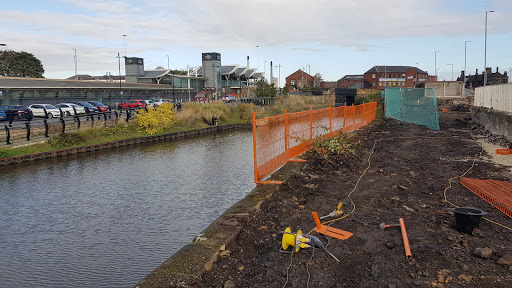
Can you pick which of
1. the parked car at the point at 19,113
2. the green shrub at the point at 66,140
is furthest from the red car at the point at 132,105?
the green shrub at the point at 66,140

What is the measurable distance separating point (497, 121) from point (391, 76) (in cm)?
9812

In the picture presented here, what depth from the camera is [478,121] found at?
79.8 ft

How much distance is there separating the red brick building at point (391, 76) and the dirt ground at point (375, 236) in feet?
344

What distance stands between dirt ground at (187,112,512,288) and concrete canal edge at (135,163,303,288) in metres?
0.13

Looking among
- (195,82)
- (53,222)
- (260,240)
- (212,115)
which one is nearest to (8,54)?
(195,82)

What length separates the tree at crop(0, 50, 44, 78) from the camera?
3027 inches

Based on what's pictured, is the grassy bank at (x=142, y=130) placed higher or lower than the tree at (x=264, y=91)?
lower

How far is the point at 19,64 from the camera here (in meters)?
80.1

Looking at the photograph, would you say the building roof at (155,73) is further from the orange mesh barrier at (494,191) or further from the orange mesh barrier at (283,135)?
the orange mesh barrier at (494,191)

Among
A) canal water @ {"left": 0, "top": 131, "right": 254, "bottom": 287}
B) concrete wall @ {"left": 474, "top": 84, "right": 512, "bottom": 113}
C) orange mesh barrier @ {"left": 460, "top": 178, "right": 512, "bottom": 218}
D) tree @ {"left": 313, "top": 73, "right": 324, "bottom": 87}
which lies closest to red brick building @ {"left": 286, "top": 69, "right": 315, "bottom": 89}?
tree @ {"left": 313, "top": 73, "right": 324, "bottom": 87}

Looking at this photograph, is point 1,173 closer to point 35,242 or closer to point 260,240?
point 35,242

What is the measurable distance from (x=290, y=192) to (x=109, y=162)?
45.5 ft

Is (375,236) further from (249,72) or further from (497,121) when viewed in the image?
(249,72)

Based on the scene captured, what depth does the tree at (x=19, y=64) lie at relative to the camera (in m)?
76.9
